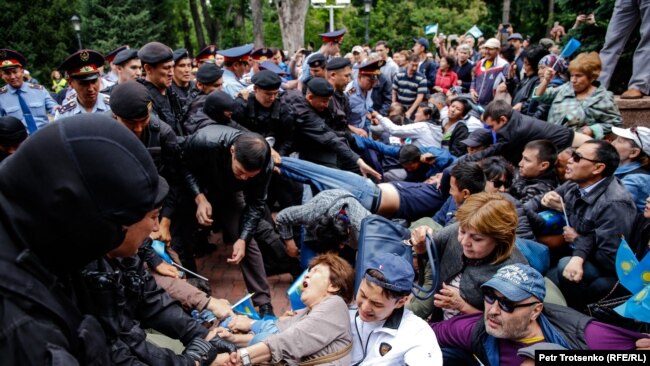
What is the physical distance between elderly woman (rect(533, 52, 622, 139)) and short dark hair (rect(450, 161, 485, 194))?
80.3 inches

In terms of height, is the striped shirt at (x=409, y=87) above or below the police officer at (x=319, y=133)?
below

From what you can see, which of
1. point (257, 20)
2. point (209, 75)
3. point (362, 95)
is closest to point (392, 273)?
point (209, 75)

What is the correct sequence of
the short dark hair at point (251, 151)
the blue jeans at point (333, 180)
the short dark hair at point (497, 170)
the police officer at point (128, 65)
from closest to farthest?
1. the short dark hair at point (251, 151)
2. the short dark hair at point (497, 170)
3. the blue jeans at point (333, 180)
4. the police officer at point (128, 65)

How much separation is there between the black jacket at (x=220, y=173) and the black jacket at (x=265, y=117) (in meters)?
1.12

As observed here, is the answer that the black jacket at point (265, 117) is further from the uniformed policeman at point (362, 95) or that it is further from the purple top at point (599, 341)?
the purple top at point (599, 341)

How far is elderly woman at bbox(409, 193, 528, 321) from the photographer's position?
302 cm

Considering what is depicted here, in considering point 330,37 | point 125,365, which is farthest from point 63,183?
point 330,37

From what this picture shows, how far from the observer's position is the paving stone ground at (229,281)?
4.89m

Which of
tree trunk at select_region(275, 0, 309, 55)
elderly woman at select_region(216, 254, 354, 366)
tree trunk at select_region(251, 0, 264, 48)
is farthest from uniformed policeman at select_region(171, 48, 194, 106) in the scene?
tree trunk at select_region(251, 0, 264, 48)

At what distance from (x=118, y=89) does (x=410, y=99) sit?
689 centimetres

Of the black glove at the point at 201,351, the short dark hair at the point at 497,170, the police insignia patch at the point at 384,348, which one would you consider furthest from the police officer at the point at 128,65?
the police insignia patch at the point at 384,348

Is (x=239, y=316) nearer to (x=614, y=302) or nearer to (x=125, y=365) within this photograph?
(x=125, y=365)

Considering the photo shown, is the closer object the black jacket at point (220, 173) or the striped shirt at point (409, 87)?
the black jacket at point (220, 173)

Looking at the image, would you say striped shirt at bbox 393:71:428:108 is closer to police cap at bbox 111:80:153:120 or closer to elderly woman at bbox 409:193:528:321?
elderly woman at bbox 409:193:528:321
